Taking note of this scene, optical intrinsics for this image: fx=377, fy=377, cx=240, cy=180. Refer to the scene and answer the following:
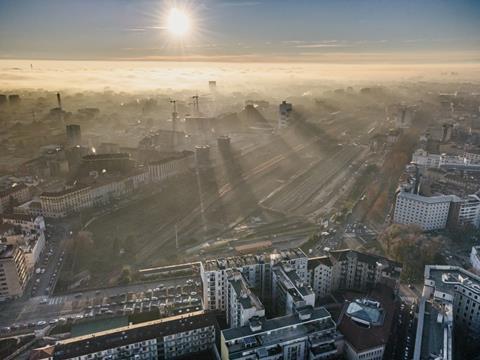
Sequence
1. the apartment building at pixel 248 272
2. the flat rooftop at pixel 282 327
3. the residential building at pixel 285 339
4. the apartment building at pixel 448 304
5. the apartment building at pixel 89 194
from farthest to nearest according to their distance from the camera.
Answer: the apartment building at pixel 89 194, the apartment building at pixel 248 272, the apartment building at pixel 448 304, the flat rooftop at pixel 282 327, the residential building at pixel 285 339

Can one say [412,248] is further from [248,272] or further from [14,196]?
[14,196]

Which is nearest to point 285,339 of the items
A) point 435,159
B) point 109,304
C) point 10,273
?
point 109,304

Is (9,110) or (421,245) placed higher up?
(9,110)

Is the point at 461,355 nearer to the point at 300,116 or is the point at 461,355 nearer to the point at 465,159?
the point at 465,159

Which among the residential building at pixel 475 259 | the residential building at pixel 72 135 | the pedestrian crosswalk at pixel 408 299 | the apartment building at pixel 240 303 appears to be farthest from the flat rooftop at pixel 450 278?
the residential building at pixel 72 135

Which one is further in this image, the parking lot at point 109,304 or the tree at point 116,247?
the tree at point 116,247

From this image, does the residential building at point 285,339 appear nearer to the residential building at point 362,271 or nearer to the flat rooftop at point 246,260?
the flat rooftop at point 246,260

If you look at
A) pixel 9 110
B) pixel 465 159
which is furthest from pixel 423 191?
pixel 9 110
